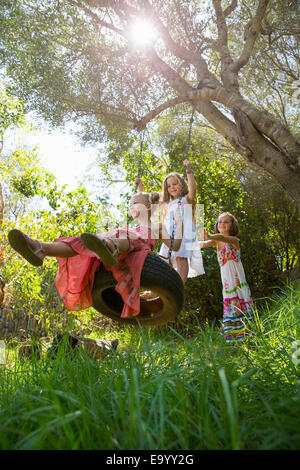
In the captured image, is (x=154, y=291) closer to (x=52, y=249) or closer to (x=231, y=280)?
(x=52, y=249)

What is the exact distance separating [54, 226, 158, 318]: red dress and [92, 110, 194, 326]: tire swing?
0.18 ft

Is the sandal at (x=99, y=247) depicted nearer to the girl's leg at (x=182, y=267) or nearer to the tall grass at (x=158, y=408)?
the tall grass at (x=158, y=408)

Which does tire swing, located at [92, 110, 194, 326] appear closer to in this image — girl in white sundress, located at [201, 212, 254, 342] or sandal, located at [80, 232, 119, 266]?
sandal, located at [80, 232, 119, 266]

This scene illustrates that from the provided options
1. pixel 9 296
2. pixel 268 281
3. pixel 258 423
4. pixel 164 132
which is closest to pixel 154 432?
pixel 258 423

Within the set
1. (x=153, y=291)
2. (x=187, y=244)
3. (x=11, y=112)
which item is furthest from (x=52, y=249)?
(x=11, y=112)

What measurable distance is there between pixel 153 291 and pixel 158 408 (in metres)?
1.25

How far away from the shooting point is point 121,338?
5.17 metres

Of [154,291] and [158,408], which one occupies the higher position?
[154,291]

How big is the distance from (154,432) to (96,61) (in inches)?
198

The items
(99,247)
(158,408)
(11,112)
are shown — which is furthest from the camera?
(11,112)

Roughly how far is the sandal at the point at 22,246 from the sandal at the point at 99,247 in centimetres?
38

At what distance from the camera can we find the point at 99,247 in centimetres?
213

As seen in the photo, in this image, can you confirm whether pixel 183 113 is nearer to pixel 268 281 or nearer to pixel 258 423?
pixel 268 281

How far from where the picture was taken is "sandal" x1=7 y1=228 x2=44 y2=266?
6.82 ft
